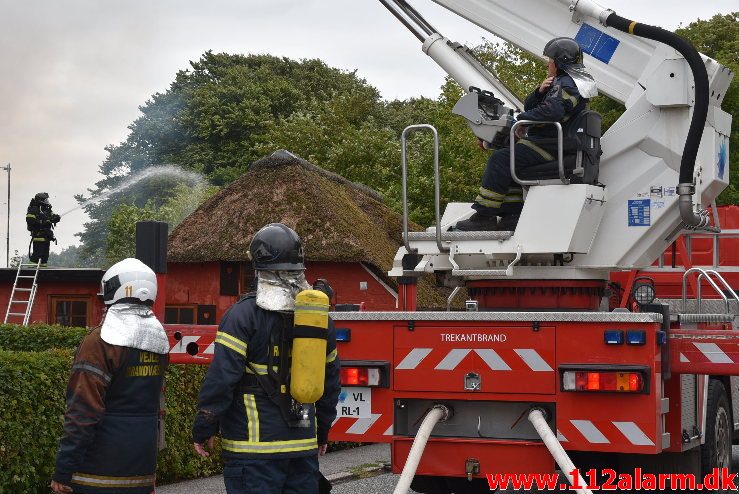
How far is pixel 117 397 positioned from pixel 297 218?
19530 mm

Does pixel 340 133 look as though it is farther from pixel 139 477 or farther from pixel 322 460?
pixel 139 477

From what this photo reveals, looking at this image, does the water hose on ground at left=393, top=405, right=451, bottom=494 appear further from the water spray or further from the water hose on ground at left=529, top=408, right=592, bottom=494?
the water spray

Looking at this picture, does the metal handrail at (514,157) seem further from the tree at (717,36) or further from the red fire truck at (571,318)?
the tree at (717,36)

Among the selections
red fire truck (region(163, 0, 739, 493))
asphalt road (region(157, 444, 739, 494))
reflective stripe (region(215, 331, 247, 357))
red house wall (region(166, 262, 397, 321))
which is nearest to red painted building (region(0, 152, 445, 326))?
red house wall (region(166, 262, 397, 321))

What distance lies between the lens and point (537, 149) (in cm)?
900

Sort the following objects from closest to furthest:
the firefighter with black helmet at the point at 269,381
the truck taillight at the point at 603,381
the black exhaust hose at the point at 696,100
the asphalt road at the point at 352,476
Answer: the firefighter with black helmet at the point at 269,381 → the truck taillight at the point at 603,381 → the black exhaust hose at the point at 696,100 → the asphalt road at the point at 352,476

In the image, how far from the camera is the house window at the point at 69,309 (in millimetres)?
26688

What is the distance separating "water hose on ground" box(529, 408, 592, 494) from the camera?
7573mm

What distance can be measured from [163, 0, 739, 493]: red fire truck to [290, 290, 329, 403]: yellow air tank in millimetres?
1596

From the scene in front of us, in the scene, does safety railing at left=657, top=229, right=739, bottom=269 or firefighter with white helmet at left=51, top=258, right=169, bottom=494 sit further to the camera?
safety railing at left=657, top=229, right=739, bottom=269

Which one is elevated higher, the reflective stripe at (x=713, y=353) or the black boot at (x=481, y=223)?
the black boot at (x=481, y=223)

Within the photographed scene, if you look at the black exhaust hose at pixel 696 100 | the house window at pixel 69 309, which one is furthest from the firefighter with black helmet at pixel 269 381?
the house window at pixel 69 309

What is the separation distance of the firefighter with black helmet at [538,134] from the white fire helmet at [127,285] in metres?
3.16

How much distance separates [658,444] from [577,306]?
144 centimetres
